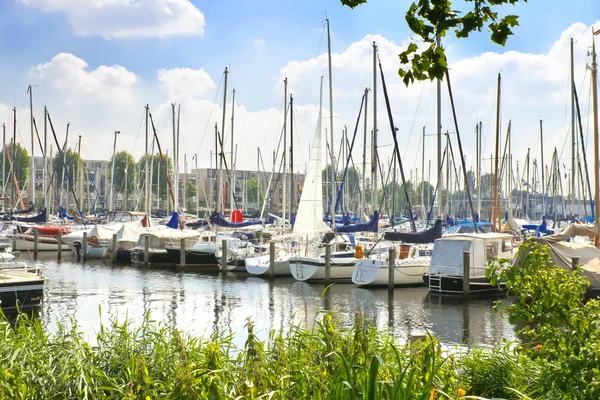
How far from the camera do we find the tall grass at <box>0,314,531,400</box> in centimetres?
630

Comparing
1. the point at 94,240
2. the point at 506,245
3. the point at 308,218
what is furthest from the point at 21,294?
the point at 94,240

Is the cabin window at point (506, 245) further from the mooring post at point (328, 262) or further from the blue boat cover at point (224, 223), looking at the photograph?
the blue boat cover at point (224, 223)

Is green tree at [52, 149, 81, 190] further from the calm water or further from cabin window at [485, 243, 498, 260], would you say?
cabin window at [485, 243, 498, 260]

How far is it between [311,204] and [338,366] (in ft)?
109

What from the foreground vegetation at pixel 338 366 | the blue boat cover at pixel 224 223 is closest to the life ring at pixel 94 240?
the blue boat cover at pixel 224 223

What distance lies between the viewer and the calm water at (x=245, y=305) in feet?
78.9

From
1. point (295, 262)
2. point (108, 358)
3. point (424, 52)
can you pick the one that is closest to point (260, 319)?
point (295, 262)

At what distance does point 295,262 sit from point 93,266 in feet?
Answer: 56.2

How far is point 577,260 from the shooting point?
29.3 meters

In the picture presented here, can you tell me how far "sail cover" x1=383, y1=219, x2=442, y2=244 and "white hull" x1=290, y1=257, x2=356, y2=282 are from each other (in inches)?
104

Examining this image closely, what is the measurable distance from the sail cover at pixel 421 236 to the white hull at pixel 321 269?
2.64m

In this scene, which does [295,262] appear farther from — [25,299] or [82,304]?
[25,299]

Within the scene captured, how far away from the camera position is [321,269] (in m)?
37.2

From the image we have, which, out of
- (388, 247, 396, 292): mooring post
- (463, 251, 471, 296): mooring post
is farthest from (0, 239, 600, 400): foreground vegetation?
(388, 247, 396, 292): mooring post
